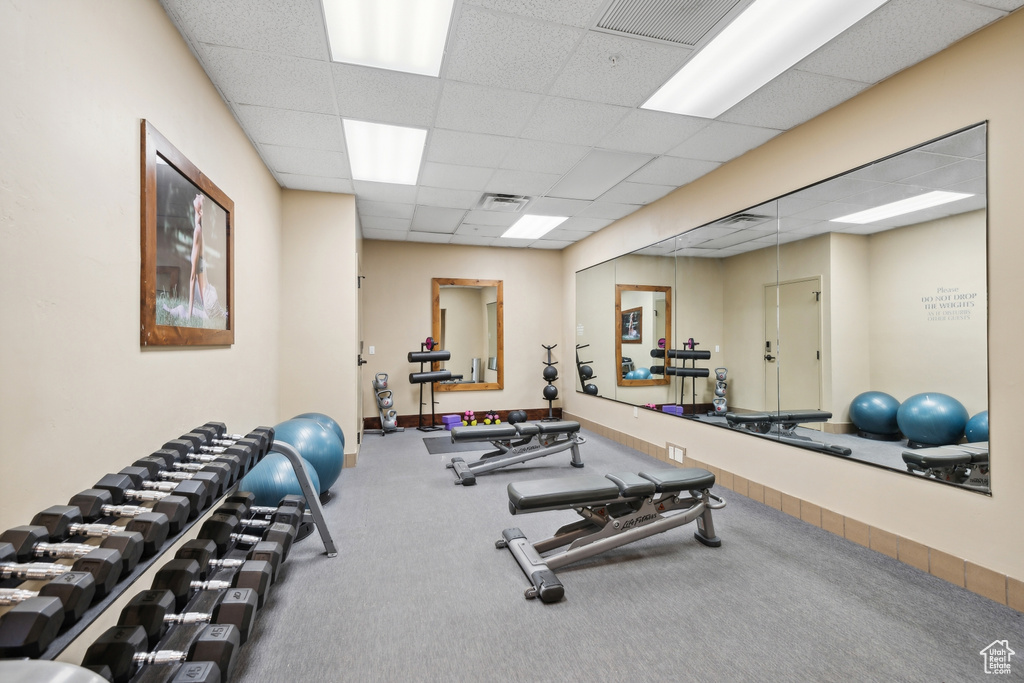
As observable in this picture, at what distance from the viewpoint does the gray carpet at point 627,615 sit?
5.36ft

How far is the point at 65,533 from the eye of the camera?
1.14 metres

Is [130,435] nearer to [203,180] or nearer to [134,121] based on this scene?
[134,121]

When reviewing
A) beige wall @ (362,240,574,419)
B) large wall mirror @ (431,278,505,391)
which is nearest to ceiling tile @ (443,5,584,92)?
beige wall @ (362,240,574,419)

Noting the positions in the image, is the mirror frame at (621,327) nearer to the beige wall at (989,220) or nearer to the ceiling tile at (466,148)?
the beige wall at (989,220)

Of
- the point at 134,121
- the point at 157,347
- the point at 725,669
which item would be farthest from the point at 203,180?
the point at 725,669

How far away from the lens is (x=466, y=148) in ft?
11.3

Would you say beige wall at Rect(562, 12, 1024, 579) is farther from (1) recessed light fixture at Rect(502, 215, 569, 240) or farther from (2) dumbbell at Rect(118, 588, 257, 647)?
(2) dumbbell at Rect(118, 588, 257, 647)

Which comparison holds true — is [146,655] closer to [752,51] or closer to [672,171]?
[752,51]

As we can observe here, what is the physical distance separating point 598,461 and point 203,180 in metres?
3.98

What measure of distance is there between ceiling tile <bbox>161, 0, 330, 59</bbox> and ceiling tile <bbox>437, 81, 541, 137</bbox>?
29.9 inches

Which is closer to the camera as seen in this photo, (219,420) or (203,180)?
(203,180)

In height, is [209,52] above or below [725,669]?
above

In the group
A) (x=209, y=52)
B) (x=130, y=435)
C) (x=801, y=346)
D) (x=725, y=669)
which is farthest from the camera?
(x=801, y=346)

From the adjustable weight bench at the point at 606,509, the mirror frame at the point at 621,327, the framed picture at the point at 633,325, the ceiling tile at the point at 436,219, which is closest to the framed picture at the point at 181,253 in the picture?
the adjustable weight bench at the point at 606,509
